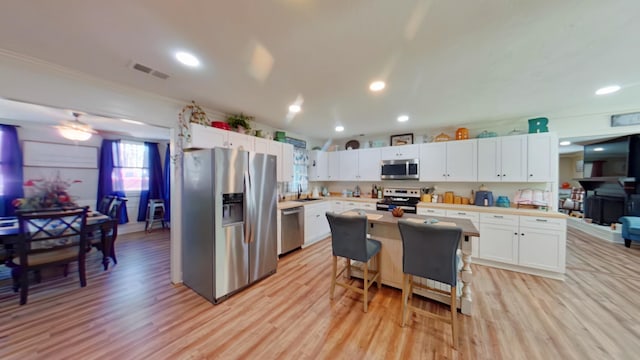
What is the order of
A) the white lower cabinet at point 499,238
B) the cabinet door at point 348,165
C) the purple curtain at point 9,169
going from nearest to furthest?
the white lower cabinet at point 499,238 → the purple curtain at point 9,169 → the cabinet door at point 348,165

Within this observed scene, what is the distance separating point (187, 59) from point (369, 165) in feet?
13.0

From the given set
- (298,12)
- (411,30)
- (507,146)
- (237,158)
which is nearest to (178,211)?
(237,158)

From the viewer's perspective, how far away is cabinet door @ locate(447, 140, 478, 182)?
3807 millimetres

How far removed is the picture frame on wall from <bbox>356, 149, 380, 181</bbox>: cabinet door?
1.58 feet

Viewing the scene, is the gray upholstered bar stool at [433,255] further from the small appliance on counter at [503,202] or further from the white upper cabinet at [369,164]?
the white upper cabinet at [369,164]

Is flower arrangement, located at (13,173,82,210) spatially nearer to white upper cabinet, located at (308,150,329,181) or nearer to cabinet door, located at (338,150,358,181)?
white upper cabinet, located at (308,150,329,181)

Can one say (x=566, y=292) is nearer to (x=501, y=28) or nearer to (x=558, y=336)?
(x=558, y=336)

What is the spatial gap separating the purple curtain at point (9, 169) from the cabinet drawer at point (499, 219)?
27.8 feet

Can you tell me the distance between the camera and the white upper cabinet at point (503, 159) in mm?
3434

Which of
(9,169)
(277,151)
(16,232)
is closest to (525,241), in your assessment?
(277,151)

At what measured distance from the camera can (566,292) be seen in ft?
8.47

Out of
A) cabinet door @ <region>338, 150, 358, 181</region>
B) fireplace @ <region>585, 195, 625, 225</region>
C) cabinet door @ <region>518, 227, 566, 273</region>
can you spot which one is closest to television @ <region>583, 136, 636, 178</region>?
fireplace @ <region>585, 195, 625, 225</region>

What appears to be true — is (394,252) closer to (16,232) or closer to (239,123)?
(239,123)

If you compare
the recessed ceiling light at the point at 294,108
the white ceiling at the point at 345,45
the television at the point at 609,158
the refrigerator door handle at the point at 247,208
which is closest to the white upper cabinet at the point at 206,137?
the white ceiling at the point at 345,45
